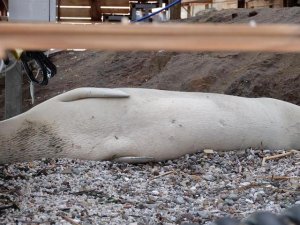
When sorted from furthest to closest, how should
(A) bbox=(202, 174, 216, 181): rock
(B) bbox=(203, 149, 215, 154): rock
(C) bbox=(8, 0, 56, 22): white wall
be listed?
(C) bbox=(8, 0, 56, 22): white wall, (B) bbox=(203, 149, 215, 154): rock, (A) bbox=(202, 174, 216, 181): rock

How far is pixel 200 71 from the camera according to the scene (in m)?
8.34

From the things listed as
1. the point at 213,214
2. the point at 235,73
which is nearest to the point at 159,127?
the point at 213,214

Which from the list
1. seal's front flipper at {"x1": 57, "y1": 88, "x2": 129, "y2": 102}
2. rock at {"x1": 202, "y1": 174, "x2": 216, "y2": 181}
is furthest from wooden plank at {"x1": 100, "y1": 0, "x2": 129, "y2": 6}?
rock at {"x1": 202, "y1": 174, "x2": 216, "y2": 181}

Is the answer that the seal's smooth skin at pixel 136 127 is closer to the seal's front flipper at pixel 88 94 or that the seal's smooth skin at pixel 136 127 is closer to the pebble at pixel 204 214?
the seal's front flipper at pixel 88 94

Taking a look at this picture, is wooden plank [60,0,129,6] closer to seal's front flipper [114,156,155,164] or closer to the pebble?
seal's front flipper [114,156,155,164]

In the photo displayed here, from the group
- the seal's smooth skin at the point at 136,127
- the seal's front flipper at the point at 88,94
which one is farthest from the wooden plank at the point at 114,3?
the seal's front flipper at the point at 88,94

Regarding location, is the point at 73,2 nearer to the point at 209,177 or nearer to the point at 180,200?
the point at 209,177

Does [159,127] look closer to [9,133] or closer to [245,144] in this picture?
[245,144]

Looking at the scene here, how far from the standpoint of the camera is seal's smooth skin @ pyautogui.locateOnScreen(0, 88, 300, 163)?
518 centimetres

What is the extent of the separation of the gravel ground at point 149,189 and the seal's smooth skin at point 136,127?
12 cm

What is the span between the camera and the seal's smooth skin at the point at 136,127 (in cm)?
518

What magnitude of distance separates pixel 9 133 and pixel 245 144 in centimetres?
196

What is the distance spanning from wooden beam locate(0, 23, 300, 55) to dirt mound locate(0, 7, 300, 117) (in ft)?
20.8

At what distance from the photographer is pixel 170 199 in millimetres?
4152
